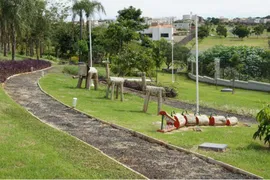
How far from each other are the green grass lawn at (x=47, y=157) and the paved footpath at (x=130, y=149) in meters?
0.58

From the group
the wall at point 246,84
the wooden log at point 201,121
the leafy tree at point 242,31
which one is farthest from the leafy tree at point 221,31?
the wooden log at point 201,121

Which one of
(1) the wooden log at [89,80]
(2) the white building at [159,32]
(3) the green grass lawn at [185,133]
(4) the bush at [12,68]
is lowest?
(3) the green grass lawn at [185,133]

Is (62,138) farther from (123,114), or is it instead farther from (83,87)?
(83,87)

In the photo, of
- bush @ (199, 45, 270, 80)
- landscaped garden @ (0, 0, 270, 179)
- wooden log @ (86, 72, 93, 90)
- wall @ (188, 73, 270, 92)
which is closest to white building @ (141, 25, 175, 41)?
bush @ (199, 45, 270, 80)

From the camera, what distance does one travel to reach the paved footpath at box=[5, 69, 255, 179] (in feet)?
27.0

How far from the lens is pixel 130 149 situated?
32.6ft

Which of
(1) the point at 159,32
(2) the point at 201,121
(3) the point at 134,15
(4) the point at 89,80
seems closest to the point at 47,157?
(2) the point at 201,121

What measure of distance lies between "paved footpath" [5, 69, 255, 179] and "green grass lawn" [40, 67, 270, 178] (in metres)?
0.57

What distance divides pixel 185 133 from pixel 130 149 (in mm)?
2654

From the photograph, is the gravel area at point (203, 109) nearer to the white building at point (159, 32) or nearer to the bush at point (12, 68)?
the bush at point (12, 68)

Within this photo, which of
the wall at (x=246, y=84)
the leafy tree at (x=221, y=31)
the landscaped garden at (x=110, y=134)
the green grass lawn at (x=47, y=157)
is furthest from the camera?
the leafy tree at (x=221, y=31)

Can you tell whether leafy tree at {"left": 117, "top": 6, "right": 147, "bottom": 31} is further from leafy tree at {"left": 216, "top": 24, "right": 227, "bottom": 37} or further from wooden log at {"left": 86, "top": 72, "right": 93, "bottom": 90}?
wooden log at {"left": 86, "top": 72, "right": 93, "bottom": 90}

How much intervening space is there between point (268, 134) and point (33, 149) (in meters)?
5.65

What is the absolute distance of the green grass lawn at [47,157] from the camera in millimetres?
7453
